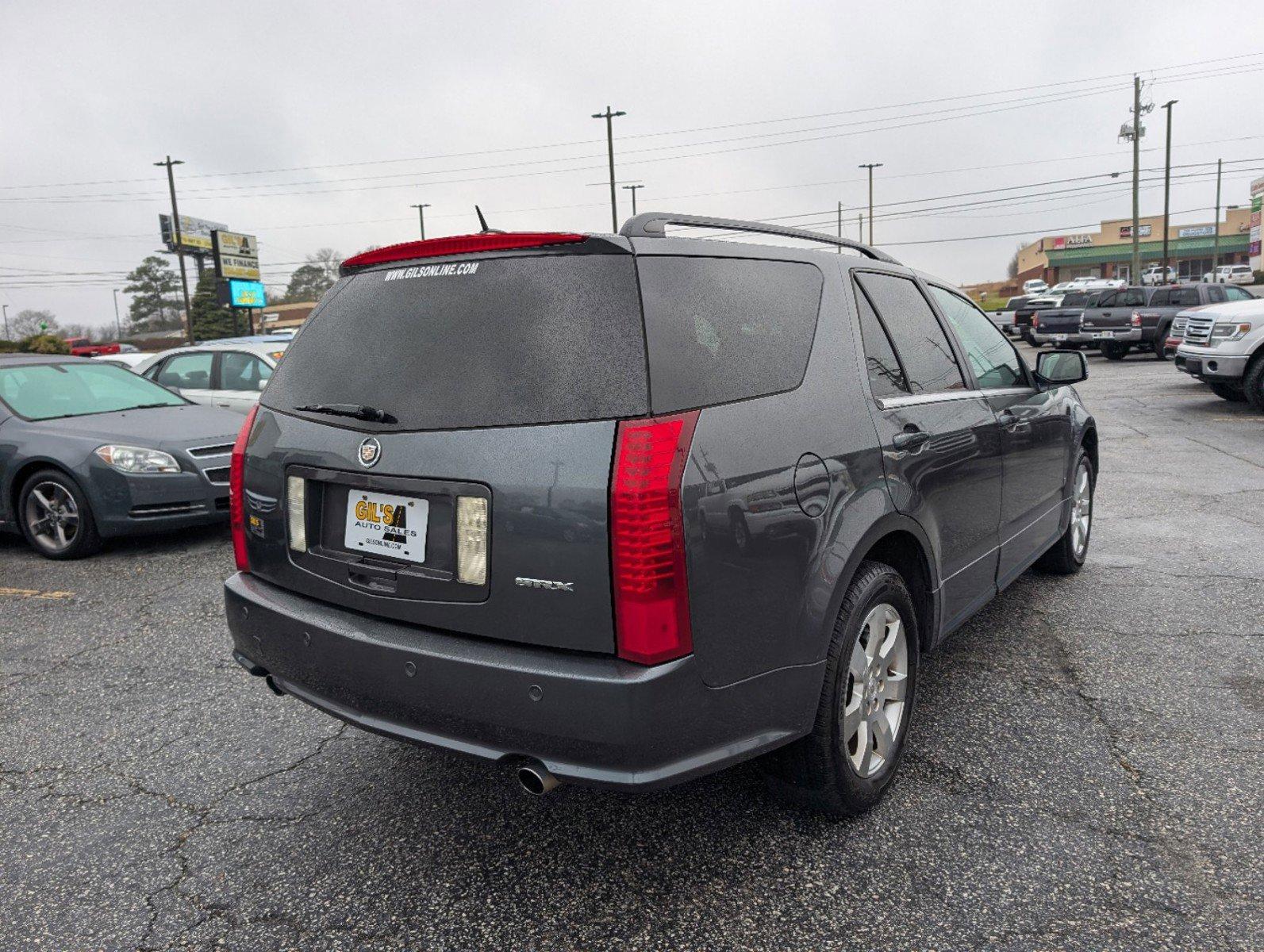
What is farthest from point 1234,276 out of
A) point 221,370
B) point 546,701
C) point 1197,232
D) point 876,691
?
point 546,701

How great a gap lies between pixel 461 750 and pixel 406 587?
0.44 meters

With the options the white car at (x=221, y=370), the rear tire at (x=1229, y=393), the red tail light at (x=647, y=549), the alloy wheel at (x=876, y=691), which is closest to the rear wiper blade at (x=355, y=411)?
the red tail light at (x=647, y=549)

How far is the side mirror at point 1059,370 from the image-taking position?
14.8 ft

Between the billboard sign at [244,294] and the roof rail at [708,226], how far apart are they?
144 feet

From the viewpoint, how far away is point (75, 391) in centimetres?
720

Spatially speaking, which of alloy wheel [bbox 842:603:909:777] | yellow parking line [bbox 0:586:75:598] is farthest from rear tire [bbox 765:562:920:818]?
yellow parking line [bbox 0:586:75:598]

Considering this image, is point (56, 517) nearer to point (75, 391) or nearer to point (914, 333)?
point (75, 391)

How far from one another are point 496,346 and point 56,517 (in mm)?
5628

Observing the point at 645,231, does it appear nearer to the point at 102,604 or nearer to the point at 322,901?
the point at 322,901

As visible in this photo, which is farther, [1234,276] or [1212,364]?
[1234,276]

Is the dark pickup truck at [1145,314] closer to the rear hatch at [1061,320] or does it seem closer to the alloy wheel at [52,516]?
the rear hatch at [1061,320]

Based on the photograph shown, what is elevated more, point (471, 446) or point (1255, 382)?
point (471, 446)

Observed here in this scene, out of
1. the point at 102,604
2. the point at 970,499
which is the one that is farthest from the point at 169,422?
the point at 970,499

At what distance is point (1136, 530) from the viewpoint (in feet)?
20.7
